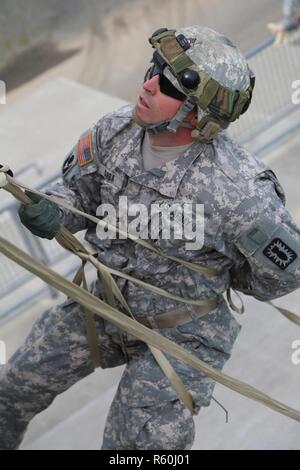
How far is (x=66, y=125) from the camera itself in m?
8.28

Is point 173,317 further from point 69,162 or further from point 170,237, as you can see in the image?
point 69,162

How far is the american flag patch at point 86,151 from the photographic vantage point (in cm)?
400

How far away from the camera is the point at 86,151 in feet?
13.2

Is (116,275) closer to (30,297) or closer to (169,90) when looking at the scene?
(169,90)

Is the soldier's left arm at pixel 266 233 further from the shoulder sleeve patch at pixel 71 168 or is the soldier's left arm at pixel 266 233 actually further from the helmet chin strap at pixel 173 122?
the shoulder sleeve patch at pixel 71 168

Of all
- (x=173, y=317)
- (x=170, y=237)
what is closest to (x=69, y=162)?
(x=170, y=237)

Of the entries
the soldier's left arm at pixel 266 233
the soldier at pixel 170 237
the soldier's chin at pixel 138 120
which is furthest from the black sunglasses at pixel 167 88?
the soldier's left arm at pixel 266 233

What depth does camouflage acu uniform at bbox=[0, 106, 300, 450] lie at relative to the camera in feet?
12.3

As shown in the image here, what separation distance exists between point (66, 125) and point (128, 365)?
4.46m

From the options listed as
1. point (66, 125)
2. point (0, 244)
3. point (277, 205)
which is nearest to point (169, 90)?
point (277, 205)

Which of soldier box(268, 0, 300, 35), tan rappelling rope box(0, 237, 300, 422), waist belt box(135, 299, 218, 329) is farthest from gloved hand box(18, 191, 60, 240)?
soldier box(268, 0, 300, 35)

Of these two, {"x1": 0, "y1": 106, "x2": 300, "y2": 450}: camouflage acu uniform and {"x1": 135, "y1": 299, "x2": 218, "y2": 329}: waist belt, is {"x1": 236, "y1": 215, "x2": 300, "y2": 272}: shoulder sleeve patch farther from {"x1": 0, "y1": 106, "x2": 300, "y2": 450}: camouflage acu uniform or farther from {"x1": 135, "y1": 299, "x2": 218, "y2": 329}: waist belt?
{"x1": 135, "y1": 299, "x2": 218, "y2": 329}: waist belt

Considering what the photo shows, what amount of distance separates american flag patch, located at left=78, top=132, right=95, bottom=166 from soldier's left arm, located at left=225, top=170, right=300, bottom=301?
67cm

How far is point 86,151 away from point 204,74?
27.0 inches
